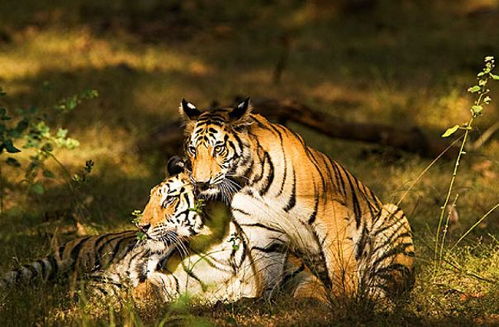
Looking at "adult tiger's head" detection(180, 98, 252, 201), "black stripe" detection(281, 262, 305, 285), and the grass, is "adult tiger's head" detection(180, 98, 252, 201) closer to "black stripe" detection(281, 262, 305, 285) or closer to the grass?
"black stripe" detection(281, 262, 305, 285)

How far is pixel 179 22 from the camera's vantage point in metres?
13.6

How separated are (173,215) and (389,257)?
1231 millimetres

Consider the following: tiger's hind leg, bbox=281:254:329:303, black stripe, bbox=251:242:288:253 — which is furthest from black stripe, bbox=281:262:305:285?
black stripe, bbox=251:242:288:253

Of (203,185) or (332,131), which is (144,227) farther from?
(332,131)

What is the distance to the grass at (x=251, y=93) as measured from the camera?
501 centimetres

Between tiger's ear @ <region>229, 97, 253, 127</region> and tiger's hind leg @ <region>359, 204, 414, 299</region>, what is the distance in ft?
3.26

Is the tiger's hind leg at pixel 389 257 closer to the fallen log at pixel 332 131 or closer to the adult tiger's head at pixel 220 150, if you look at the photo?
the adult tiger's head at pixel 220 150

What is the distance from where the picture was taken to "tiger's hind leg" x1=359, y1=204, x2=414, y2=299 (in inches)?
207

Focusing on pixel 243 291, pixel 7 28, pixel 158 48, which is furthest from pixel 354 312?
pixel 7 28

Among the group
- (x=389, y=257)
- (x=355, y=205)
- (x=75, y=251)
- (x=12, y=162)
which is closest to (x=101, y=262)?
(x=75, y=251)

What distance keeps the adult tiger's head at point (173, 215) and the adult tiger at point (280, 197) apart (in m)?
0.23

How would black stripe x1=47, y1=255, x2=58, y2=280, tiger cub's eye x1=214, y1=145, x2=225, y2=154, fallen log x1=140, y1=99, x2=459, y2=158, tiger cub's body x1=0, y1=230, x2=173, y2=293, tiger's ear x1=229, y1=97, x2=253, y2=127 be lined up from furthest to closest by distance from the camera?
fallen log x1=140, y1=99, x2=459, y2=158 → black stripe x1=47, y1=255, x2=58, y2=280 → tiger cub's body x1=0, y1=230, x2=173, y2=293 → tiger's ear x1=229, y1=97, x2=253, y2=127 → tiger cub's eye x1=214, y1=145, x2=225, y2=154

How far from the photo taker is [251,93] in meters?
10.9

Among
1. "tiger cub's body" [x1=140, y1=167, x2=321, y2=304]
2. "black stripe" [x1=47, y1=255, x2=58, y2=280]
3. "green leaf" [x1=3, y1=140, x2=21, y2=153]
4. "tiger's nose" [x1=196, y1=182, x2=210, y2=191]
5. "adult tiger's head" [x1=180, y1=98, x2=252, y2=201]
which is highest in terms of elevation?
"green leaf" [x1=3, y1=140, x2=21, y2=153]
